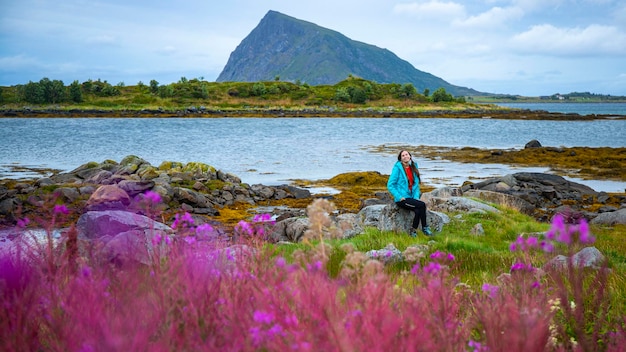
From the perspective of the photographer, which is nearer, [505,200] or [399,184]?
[399,184]

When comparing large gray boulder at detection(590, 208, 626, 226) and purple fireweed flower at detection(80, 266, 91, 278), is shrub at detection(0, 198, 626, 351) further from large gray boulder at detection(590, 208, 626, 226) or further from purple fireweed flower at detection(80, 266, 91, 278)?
large gray boulder at detection(590, 208, 626, 226)

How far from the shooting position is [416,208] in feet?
41.2

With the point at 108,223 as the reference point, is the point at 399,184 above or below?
above

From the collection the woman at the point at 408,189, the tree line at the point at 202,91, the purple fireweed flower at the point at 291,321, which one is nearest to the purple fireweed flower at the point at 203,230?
the purple fireweed flower at the point at 291,321

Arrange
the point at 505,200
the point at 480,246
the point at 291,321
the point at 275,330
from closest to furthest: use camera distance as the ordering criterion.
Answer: the point at 275,330
the point at 291,321
the point at 480,246
the point at 505,200

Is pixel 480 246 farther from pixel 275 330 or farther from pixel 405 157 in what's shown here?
pixel 275 330

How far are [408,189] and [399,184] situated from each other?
0.86ft

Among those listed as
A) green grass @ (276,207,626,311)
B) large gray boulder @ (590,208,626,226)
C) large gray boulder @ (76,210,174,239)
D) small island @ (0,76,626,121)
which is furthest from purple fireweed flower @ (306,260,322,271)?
small island @ (0,76,626,121)

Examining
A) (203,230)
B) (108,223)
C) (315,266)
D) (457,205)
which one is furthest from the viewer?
(457,205)

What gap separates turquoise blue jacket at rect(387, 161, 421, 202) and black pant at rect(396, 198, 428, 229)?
189 millimetres

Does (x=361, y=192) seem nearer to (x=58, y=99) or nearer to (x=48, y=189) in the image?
(x=48, y=189)

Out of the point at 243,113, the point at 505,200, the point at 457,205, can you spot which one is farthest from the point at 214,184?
the point at 243,113

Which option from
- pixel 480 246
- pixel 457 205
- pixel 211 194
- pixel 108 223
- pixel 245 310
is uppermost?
pixel 245 310

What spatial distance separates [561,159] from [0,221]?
35.7 metres
